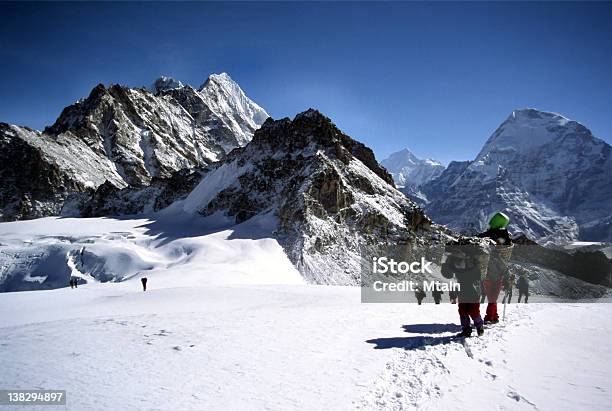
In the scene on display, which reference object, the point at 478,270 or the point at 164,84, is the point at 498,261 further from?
the point at 164,84

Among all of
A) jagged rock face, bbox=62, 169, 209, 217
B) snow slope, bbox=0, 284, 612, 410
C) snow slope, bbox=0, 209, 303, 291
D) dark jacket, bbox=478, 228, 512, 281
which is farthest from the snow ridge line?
jagged rock face, bbox=62, 169, 209, 217

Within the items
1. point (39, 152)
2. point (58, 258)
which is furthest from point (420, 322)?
point (39, 152)

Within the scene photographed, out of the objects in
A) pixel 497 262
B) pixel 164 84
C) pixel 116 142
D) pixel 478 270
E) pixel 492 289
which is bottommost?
pixel 492 289

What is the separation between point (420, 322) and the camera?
8.67 m

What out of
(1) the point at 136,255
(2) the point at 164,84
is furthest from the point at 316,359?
(2) the point at 164,84

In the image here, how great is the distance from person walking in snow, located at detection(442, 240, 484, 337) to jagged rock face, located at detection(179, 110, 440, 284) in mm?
28596

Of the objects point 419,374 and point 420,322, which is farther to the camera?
point 420,322

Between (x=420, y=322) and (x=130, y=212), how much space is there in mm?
59749

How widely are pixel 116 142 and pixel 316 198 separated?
81.5 meters

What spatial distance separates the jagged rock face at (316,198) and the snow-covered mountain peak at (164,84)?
5640 inches

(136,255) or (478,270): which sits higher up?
(478,270)

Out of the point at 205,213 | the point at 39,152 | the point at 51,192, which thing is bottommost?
the point at 205,213

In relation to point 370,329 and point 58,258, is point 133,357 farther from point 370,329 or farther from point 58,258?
point 58,258

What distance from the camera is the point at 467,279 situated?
24.6ft
